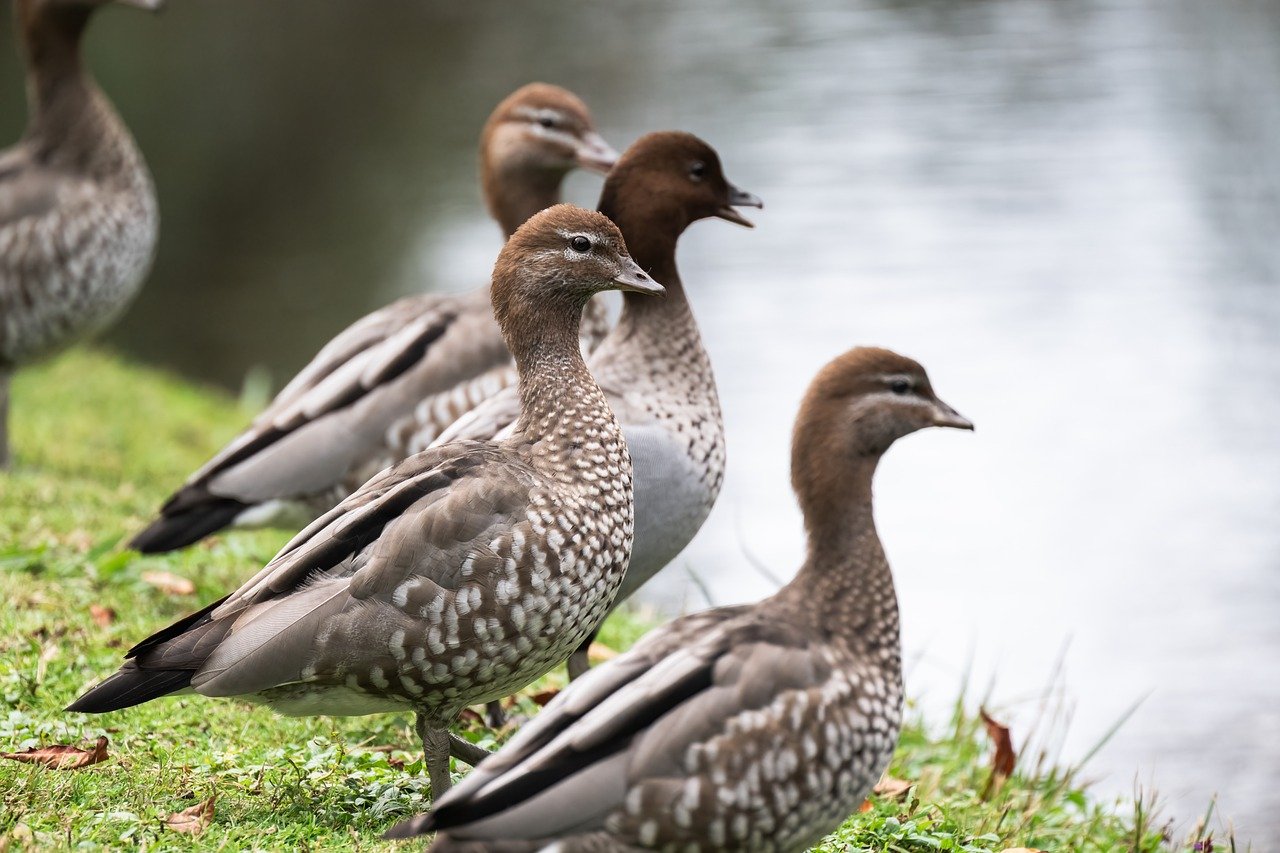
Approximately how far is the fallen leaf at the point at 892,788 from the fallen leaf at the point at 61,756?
1982mm

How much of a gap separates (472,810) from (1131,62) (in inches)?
641

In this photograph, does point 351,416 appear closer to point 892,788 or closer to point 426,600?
point 426,600

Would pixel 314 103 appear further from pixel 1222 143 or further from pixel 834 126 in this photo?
pixel 1222 143

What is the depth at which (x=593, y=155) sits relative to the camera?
6.36m

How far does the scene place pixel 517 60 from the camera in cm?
1964

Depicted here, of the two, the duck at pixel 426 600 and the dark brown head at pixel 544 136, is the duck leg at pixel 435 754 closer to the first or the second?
the duck at pixel 426 600

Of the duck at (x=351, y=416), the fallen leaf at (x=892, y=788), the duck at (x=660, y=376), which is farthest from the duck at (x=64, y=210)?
the fallen leaf at (x=892, y=788)

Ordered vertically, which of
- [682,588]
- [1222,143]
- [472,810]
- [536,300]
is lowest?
[682,588]

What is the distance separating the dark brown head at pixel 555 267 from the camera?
421 centimetres

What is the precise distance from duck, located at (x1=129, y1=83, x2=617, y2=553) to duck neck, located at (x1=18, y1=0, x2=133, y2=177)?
2.60m

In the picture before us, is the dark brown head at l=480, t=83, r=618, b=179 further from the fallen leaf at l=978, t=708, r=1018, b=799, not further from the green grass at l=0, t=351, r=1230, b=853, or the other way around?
the fallen leaf at l=978, t=708, r=1018, b=799

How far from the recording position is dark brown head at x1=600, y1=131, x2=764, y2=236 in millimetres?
5336

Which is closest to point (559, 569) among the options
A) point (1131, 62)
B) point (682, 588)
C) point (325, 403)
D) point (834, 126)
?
point (325, 403)

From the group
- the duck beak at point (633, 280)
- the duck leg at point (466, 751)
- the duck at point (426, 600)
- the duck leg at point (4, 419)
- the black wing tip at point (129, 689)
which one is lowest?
the duck leg at point (4, 419)
